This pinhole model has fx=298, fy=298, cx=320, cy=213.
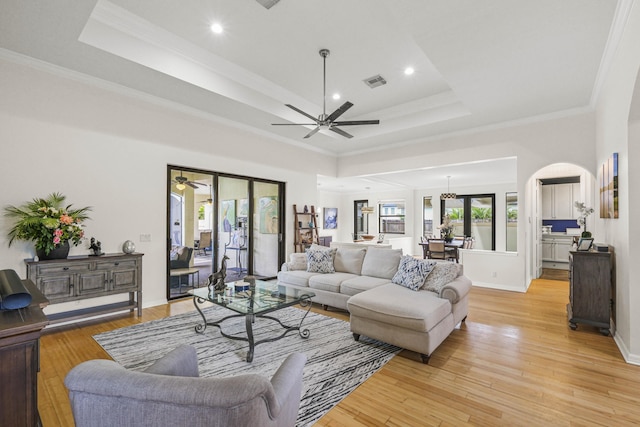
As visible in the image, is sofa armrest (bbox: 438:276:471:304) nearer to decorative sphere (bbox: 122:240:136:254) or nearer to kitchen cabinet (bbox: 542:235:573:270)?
decorative sphere (bbox: 122:240:136:254)

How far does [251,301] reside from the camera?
3.25 metres

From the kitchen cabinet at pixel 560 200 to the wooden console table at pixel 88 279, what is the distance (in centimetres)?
1030

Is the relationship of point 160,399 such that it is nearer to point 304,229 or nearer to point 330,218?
point 304,229

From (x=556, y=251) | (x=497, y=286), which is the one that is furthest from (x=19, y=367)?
(x=556, y=251)

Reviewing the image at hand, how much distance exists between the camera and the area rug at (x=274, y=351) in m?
2.44

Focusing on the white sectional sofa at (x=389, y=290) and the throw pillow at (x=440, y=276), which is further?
the throw pillow at (x=440, y=276)

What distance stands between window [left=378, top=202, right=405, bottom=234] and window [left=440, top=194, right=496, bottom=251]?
5.32 feet

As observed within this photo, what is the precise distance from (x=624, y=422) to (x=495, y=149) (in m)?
4.53

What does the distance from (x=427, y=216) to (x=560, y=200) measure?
3954 mm

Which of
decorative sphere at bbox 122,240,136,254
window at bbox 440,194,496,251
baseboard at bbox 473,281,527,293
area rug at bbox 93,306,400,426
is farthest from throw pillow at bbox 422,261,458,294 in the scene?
window at bbox 440,194,496,251

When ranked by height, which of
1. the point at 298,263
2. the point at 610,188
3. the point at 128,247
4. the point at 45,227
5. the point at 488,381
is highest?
the point at 610,188

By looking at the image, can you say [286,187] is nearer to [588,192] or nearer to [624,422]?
[624,422]

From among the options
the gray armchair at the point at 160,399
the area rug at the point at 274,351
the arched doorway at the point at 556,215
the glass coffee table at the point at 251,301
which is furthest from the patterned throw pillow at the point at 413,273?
the arched doorway at the point at 556,215

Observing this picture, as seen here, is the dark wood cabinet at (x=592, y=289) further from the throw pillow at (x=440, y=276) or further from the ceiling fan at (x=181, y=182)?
the ceiling fan at (x=181, y=182)
